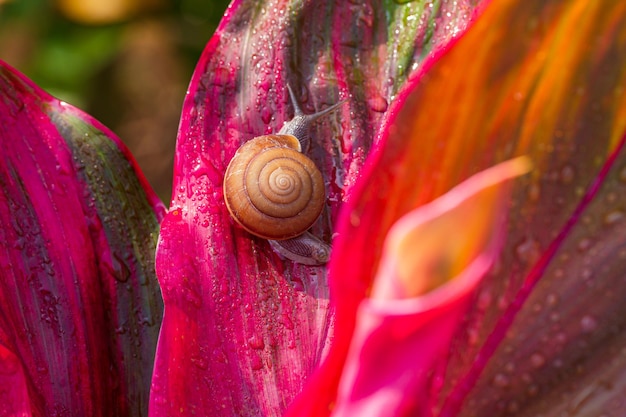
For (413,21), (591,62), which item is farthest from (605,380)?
(413,21)

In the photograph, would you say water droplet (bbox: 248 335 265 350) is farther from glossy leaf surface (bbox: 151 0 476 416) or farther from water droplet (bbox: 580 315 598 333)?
water droplet (bbox: 580 315 598 333)

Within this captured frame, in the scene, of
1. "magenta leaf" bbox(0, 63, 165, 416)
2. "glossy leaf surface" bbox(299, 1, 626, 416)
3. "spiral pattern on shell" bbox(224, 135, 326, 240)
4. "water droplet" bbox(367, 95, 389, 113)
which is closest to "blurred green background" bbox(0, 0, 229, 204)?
"spiral pattern on shell" bbox(224, 135, 326, 240)

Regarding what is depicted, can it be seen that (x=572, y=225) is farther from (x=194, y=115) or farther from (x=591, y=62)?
(x=194, y=115)

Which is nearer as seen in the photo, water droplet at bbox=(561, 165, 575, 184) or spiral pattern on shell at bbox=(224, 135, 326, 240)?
water droplet at bbox=(561, 165, 575, 184)

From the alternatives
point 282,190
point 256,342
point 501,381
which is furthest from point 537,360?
point 282,190

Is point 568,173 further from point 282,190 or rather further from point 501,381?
point 282,190

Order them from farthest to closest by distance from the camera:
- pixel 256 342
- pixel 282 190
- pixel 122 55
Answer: pixel 122 55 → pixel 282 190 → pixel 256 342
